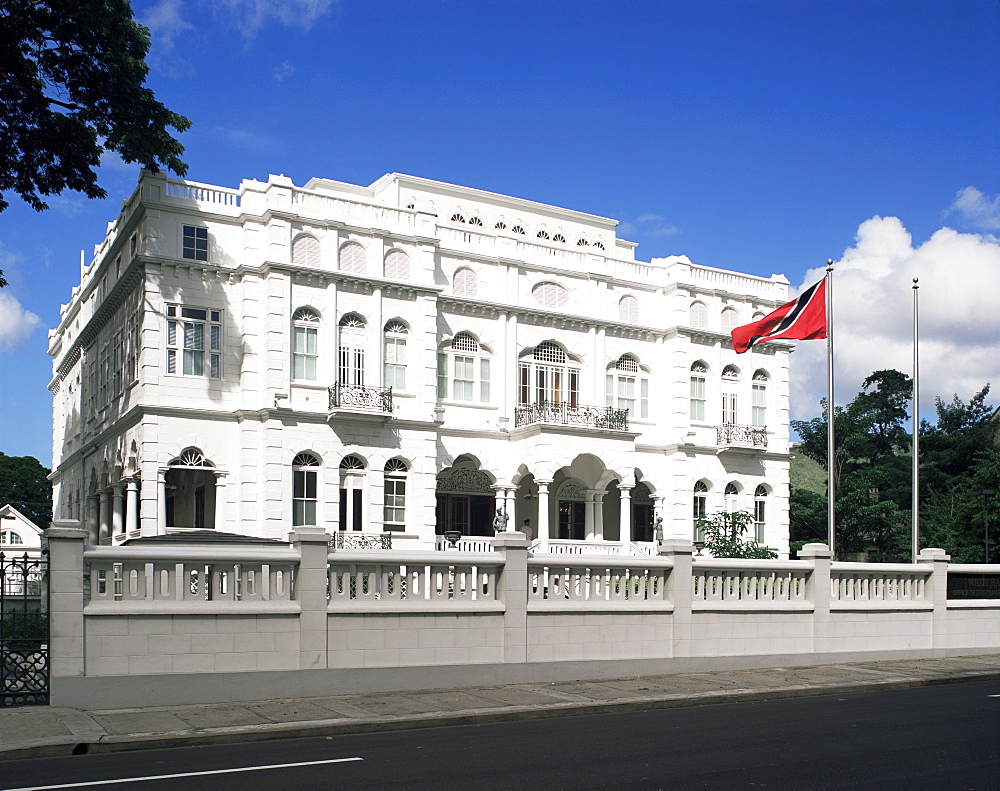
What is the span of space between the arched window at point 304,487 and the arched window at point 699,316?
17779mm

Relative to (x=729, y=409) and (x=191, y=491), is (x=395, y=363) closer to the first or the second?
(x=191, y=491)

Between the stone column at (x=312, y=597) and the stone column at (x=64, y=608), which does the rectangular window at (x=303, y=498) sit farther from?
the stone column at (x=64, y=608)

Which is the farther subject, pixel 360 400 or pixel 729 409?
pixel 729 409

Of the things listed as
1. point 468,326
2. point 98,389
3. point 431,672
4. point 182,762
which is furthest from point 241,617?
point 98,389

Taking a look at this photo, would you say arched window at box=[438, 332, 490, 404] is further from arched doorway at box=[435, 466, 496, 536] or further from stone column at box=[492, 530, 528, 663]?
stone column at box=[492, 530, 528, 663]

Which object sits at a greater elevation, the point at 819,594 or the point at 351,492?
the point at 351,492

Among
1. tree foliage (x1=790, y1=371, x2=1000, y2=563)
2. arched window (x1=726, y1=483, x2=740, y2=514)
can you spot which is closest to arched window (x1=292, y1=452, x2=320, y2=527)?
arched window (x1=726, y1=483, x2=740, y2=514)

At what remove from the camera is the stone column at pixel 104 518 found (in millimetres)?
40906

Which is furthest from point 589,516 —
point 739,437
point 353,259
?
point 353,259

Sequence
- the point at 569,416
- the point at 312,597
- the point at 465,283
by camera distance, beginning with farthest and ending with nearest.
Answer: the point at 569,416 < the point at 465,283 < the point at 312,597

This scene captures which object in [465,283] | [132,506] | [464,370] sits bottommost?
[132,506]

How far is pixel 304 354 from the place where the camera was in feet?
119

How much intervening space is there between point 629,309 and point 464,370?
8178mm

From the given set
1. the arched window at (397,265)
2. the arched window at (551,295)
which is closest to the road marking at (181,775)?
the arched window at (397,265)
